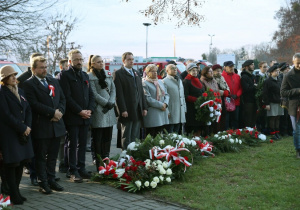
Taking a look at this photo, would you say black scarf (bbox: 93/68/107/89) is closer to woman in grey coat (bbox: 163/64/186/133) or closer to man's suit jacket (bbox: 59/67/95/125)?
man's suit jacket (bbox: 59/67/95/125)

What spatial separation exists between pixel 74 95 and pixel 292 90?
4459 millimetres

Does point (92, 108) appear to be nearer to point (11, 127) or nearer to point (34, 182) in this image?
point (34, 182)

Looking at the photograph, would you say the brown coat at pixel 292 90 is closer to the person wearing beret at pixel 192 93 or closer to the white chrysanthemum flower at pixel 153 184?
the person wearing beret at pixel 192 93

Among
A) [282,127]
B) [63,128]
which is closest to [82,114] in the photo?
[63,128]

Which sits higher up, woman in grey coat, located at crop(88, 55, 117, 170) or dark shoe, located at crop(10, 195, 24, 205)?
woman in grey coat, located at crop(88, 55, 117, 170)

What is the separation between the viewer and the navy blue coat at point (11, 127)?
5719 mm

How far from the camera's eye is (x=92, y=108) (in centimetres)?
723

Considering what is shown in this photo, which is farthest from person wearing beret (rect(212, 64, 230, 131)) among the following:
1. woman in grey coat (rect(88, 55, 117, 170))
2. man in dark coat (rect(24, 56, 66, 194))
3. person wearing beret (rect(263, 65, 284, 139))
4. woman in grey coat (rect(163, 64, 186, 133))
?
man in dark coat (rect(24, 56, 66, 194))

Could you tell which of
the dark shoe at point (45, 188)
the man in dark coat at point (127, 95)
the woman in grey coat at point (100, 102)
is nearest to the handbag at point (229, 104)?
the man in dark coat at point (127, 95)

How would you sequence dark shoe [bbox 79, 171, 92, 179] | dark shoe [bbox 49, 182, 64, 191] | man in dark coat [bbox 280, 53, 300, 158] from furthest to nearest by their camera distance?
1. man in dark coat [bbox 280, 53, 300, 158]
2. dark shoe [bbox 79, 171, 92, 179]
3. dark shoe [bbox 49, 182, 64, 191]

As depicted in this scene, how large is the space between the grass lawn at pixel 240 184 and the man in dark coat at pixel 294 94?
1.77 feet

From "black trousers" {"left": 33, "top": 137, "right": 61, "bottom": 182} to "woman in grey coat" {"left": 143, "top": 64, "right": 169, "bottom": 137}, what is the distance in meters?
2.77

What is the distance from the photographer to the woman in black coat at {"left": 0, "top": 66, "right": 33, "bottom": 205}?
5727 mm

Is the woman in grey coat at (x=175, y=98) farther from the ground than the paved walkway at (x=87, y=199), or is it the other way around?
the woman in grey coat at (x=175, y=98)
